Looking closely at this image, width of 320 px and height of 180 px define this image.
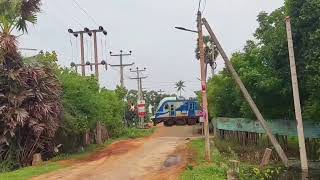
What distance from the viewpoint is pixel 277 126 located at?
1042 inches

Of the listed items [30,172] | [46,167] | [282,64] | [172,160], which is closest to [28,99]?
[46,167]

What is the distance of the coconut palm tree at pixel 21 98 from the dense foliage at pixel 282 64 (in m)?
9.38

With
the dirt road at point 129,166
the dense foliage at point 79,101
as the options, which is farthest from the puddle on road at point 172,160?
the dense foliage at point 79,101

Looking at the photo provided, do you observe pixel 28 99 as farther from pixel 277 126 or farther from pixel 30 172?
pixel 277 126

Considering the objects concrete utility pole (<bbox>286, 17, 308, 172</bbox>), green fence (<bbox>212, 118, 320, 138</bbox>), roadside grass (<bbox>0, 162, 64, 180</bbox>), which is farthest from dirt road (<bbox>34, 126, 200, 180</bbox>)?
concrete utility pole (<bbox>286, 17, 308, 172</bbox>)

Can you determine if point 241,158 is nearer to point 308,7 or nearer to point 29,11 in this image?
point 308,7

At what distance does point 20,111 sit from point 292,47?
11.9 metres

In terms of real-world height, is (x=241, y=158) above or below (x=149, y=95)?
below

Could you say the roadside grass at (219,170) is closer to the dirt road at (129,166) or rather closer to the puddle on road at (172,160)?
the dirt road at (129,166)

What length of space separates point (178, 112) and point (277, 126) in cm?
3524

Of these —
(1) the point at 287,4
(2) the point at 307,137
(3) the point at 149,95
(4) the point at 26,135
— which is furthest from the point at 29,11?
(3) the point at 149,95

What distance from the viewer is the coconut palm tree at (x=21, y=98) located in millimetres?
25016

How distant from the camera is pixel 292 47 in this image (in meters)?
21.6

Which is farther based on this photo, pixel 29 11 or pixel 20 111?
pixel 29 11
